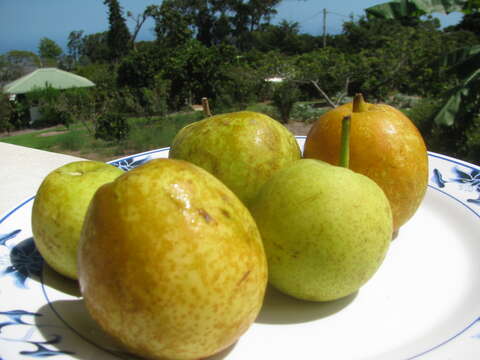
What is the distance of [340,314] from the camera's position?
4.45ft

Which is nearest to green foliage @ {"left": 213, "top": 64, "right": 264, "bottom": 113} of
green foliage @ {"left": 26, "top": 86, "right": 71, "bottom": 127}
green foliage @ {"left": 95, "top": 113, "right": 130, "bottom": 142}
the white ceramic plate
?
green foliage @ {"left": 95, "top": 113, "right": 130, "bottom": 142}

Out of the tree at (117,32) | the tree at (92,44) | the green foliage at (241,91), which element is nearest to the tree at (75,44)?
the tree at (92,44)

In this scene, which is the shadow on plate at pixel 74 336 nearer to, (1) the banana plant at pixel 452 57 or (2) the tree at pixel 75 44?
(1) the banana plant at pixel 452 57

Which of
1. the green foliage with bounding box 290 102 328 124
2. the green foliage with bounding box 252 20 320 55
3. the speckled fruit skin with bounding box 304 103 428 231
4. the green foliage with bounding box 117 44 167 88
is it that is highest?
the green foliage with bounding box 252 20 320 55

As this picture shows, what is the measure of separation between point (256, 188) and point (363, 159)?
457mm

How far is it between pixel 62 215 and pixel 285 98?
1190 centimetres

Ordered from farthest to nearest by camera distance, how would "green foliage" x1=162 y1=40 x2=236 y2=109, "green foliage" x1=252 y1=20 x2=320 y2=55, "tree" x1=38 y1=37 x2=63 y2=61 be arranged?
"tree" x1=38 y1=37 x2=63 y2=61 < "green foliage" x1=252 y1=20 x2=320 y2=55 < "green foliage" x1=162 y1=40 x2=236 y2=109

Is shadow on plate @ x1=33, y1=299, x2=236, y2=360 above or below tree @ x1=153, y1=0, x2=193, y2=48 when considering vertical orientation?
below

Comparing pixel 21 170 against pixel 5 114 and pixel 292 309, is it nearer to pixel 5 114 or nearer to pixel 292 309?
pixel 292 309

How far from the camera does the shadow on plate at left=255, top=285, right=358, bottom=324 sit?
4.37ft

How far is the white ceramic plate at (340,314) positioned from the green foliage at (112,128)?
31.7 feet

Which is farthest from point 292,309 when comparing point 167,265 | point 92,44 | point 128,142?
point 92,44

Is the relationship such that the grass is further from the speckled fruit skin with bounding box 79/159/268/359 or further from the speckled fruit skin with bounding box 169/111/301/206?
the speckled fruit skin with bounding box 79/159/268/359

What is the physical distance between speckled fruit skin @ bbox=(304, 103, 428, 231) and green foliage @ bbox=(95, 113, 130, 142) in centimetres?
1005
